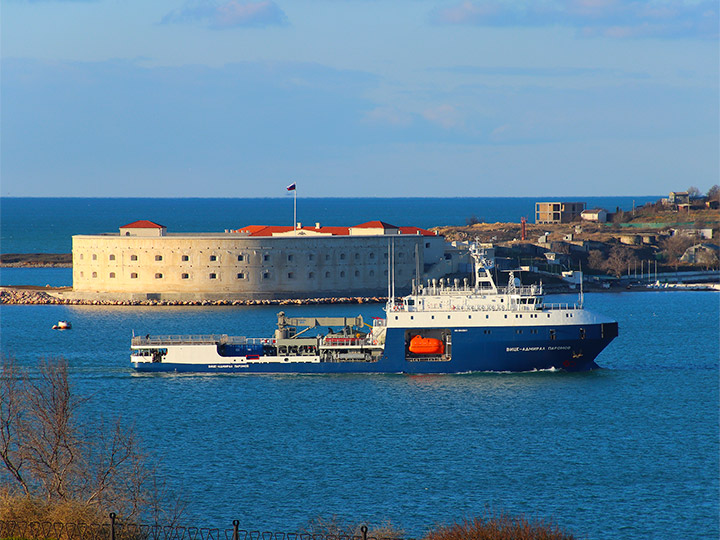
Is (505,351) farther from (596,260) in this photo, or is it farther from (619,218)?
(619,218)

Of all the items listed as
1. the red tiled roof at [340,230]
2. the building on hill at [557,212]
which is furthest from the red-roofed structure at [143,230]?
the building on hill at [557,212]

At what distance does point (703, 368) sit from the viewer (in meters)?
54.6

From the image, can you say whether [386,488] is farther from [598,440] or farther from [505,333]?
[505,333]

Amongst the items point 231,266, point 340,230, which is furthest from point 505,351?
point 340,230

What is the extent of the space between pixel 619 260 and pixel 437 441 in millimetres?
83003

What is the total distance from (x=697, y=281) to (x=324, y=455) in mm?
81211

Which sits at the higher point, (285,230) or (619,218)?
(619,218)

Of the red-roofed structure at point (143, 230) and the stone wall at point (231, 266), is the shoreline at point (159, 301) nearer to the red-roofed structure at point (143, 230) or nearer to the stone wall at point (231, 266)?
the stone wall at point (231, 266)

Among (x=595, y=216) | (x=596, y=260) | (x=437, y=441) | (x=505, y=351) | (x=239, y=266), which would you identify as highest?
(x=595, y=216)

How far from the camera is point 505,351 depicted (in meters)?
50.4

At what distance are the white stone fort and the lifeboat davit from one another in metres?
40.2

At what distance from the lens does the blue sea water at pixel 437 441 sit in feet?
101

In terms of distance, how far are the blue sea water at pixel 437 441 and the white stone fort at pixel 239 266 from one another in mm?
29226

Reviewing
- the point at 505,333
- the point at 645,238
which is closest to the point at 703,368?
the point at 505,333
